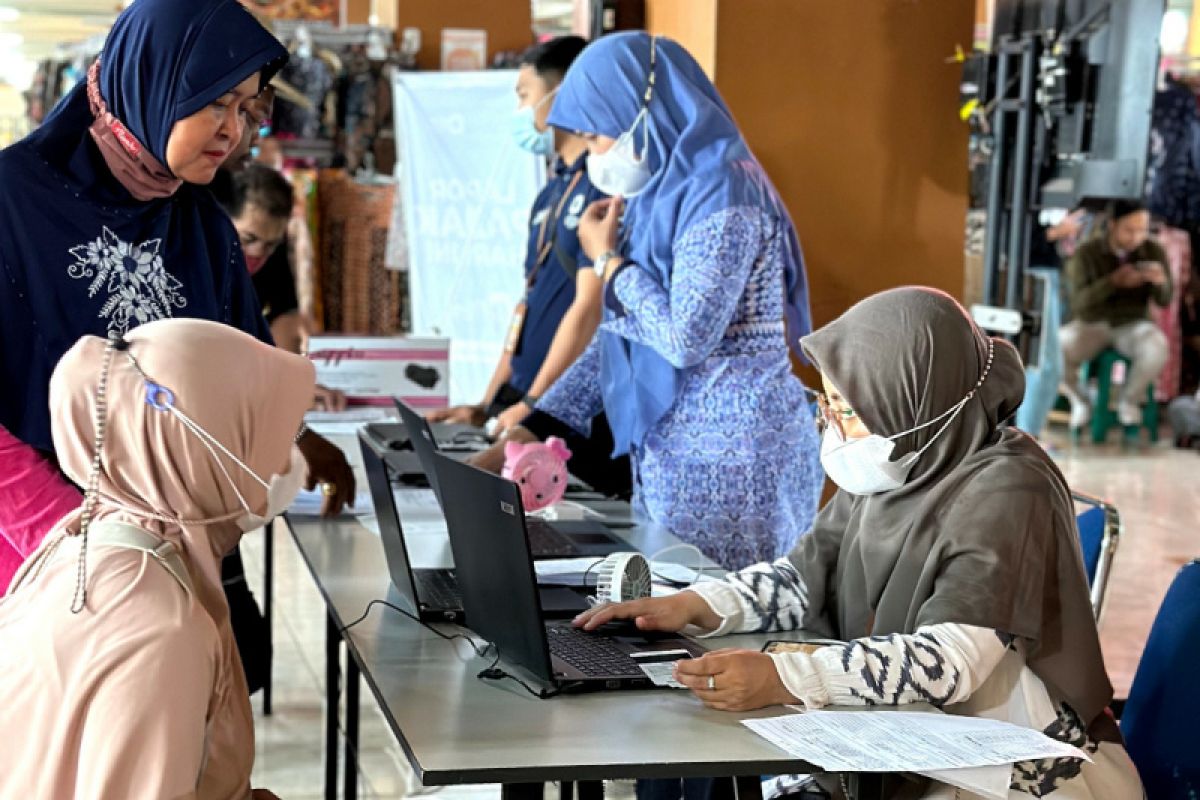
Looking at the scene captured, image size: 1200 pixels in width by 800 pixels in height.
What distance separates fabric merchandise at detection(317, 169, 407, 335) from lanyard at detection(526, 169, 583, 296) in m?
3.47

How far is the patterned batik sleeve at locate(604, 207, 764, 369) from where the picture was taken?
2893mm

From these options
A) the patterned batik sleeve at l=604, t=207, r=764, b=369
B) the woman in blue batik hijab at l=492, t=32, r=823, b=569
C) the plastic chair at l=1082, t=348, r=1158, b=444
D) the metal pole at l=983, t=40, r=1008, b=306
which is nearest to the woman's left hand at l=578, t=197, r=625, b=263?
the woman in blue batik hijab at l=492, t=32, r=823, b=569

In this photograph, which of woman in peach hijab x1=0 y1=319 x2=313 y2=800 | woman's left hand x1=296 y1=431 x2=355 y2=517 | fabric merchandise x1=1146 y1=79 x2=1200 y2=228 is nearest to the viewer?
woman in peach hijab x1=0 y1=319 x2=313 y2=800

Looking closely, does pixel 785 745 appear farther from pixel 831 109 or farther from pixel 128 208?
pixel 831 109

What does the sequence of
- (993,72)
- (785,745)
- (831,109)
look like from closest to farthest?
(785,745) < (993,72) < (831,109)

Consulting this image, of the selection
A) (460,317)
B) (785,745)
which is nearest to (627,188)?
(785,745)

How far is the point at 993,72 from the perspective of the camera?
3994 mm

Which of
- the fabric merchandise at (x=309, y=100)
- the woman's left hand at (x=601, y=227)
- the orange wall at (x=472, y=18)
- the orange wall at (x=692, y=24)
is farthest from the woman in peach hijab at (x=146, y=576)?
the orange wall at (x=472, y=18)

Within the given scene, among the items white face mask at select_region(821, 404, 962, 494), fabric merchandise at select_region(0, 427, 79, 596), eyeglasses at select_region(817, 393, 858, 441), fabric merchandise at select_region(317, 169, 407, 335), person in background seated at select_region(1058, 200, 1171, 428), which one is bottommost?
person in background seated at select_region(1058, 200, 1171, 428)

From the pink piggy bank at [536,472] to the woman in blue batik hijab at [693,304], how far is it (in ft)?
0.59

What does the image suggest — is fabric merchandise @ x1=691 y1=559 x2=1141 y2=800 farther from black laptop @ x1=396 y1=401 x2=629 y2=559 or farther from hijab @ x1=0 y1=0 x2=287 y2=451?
hijab @ x1=0 y1=0 x2=287 y2=451

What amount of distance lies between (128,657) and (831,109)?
3.13m

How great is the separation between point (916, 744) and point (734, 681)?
0.24m

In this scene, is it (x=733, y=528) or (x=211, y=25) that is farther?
(x=733, y=528)
